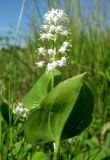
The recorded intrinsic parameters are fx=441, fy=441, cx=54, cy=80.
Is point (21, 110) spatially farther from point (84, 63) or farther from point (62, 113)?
point (84, 63)

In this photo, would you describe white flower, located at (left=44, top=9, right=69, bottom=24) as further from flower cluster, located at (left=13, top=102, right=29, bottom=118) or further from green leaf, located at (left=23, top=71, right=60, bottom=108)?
flower cluster, located at (left=13, top=102, right=29, bottom=118)

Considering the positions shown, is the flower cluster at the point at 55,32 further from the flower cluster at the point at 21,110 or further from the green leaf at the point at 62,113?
the flower cluster at the point at 21,110

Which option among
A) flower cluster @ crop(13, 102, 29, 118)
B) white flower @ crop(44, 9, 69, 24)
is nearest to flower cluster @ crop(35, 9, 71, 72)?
white flower @ crop(44, 9, 69, 24)

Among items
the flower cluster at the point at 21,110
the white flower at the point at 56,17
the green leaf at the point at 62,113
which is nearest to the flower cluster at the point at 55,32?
the white flower at the point at 56,17

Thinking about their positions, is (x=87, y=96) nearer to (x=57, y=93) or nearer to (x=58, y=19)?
(x=57, y=93)

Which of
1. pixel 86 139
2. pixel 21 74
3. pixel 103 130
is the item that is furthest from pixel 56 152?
pixel 21 74
